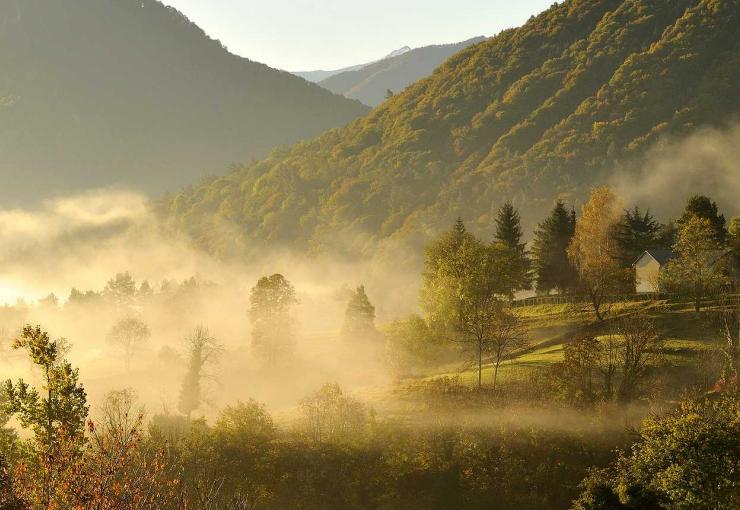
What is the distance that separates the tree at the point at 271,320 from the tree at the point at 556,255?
123ft

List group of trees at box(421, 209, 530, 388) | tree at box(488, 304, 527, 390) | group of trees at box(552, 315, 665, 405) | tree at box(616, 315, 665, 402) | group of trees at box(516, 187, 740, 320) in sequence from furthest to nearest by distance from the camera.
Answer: group of trees at box(421, 209, 530, 388) < group of trees at box(516, 187, 740, 320) < tree at box(488, 304, 527, 390) < group of trees at box(552, 315, 665, 405) < tree at box(616, 315, 665, 402)

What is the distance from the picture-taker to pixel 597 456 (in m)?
43.7

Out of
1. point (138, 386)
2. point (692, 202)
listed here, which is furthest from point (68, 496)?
point (692, 202)

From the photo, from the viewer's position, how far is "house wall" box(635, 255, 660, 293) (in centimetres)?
7494

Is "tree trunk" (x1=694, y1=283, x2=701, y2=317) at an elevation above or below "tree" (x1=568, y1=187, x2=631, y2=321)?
below

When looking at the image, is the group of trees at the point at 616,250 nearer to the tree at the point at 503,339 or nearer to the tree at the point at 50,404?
the tree at the point at 503,339

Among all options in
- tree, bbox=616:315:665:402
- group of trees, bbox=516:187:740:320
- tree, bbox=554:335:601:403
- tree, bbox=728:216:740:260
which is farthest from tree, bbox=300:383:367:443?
tree, bbox=728:216:740:260

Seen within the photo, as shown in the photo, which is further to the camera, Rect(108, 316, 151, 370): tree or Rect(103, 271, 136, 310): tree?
Rect(103, 271, 136, 310): tree

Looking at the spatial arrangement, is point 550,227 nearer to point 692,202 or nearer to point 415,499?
point 692,202

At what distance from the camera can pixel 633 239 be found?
8756cm

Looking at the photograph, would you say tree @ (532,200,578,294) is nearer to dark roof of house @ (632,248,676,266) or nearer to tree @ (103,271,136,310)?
dark roof of house @ (632,248,676,266)

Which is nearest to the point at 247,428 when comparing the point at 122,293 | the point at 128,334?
the point at 128,334

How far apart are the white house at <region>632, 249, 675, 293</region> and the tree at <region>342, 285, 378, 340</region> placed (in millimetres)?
37584

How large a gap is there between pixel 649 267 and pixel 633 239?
11.6 metres
